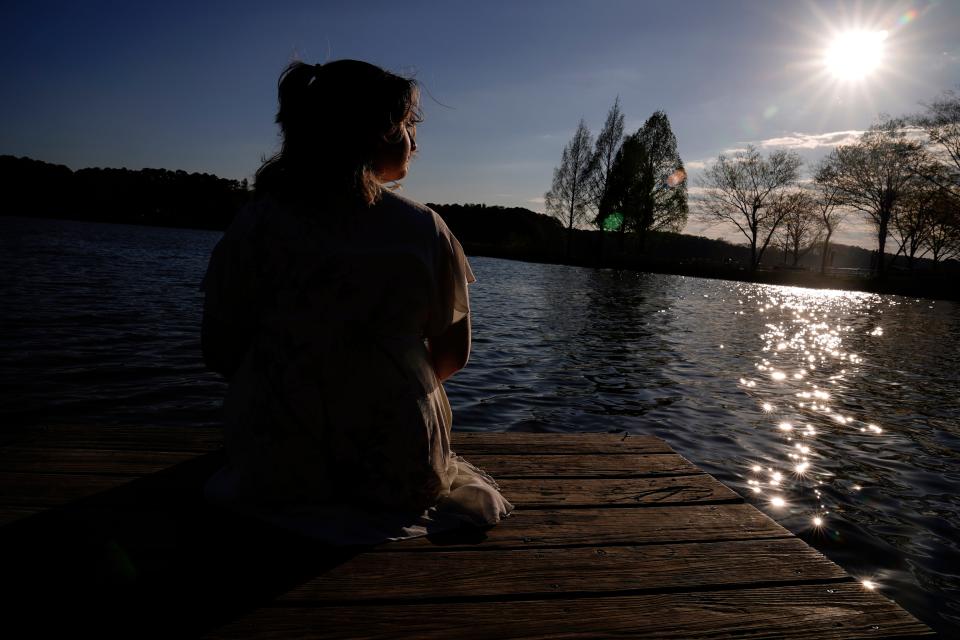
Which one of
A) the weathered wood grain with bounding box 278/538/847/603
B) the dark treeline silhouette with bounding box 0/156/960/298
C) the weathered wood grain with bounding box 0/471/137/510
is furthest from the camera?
the dark treeline silhouette with bounding box 0/156/960/298

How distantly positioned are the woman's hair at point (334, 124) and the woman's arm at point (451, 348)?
1.91ft

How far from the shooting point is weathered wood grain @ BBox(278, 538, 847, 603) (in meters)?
1.49

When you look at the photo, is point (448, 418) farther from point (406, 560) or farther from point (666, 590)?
point (666, 590)

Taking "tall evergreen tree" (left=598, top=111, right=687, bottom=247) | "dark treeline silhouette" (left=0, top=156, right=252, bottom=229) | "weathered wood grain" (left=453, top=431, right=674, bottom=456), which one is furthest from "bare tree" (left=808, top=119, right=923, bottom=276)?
"dark treeline silhouette" (left=0, top=156, right=252, bottom=229)

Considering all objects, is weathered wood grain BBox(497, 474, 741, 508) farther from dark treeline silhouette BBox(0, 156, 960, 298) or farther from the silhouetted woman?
dark treeline silhouette BBox(0, 156, 960, 298)

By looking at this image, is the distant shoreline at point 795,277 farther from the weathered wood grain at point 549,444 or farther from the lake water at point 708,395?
the weathered wood grain at point 549,444

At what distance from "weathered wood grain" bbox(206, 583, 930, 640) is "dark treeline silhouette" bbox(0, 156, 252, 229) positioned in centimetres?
9554

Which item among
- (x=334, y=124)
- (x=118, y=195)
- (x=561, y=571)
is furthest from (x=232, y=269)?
(x=118, y=195)

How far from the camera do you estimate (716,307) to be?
1805 centimetres

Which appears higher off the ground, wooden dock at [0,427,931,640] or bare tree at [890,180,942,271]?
bare tree at [890,180,942,271]

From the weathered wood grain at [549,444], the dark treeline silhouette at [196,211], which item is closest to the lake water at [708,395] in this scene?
the weathered wood grain at [549,444]

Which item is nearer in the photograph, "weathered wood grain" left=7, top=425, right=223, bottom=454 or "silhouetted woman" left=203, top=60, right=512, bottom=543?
"silhouetted woman" left=203, top=60, right=512, bottom=543

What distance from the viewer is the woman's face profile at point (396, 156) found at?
1672mm

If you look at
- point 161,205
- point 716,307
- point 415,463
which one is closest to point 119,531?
point 415,463
